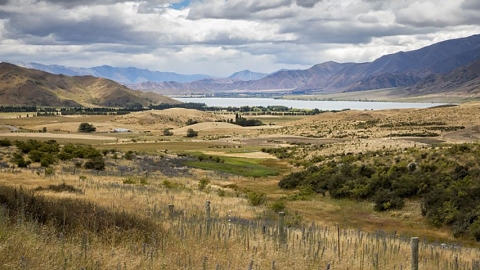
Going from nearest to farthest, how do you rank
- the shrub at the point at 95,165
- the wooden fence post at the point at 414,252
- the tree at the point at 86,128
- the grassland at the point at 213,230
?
1. the grassland at the point at 213,230
2. the wooden fence post at the point at 414,252
3. the shrub at the point at 95,165
4. the tree at the point at 86,128

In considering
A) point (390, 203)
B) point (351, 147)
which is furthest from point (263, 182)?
point (351, 147)

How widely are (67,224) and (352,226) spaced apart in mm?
20148

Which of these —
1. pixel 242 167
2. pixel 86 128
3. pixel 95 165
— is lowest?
pixel 242 167

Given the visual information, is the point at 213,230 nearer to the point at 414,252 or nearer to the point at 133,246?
the point at 133,246

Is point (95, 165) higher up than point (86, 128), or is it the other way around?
point (95, 165)

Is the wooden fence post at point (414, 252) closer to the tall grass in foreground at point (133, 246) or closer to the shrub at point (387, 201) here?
the tall grass in foreground at point (133, 246)

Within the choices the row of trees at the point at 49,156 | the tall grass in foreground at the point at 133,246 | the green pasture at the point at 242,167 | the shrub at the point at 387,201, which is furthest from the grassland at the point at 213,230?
the row of trees at the point at 49,156

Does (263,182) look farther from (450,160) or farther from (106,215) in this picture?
(106,215)

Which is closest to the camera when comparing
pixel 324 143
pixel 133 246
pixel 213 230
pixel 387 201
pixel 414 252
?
pixel 133 246

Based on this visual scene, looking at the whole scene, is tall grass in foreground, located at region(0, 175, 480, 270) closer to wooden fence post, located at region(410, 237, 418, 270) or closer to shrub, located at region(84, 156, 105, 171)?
wooden fence post, located at region(410, 237, 418, 270)

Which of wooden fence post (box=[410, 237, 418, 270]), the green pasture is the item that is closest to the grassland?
the green pasture

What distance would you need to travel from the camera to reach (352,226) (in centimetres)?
2911

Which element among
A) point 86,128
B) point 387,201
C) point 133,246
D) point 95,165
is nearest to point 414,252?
point 133,246

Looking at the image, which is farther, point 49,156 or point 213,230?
point 49,156
